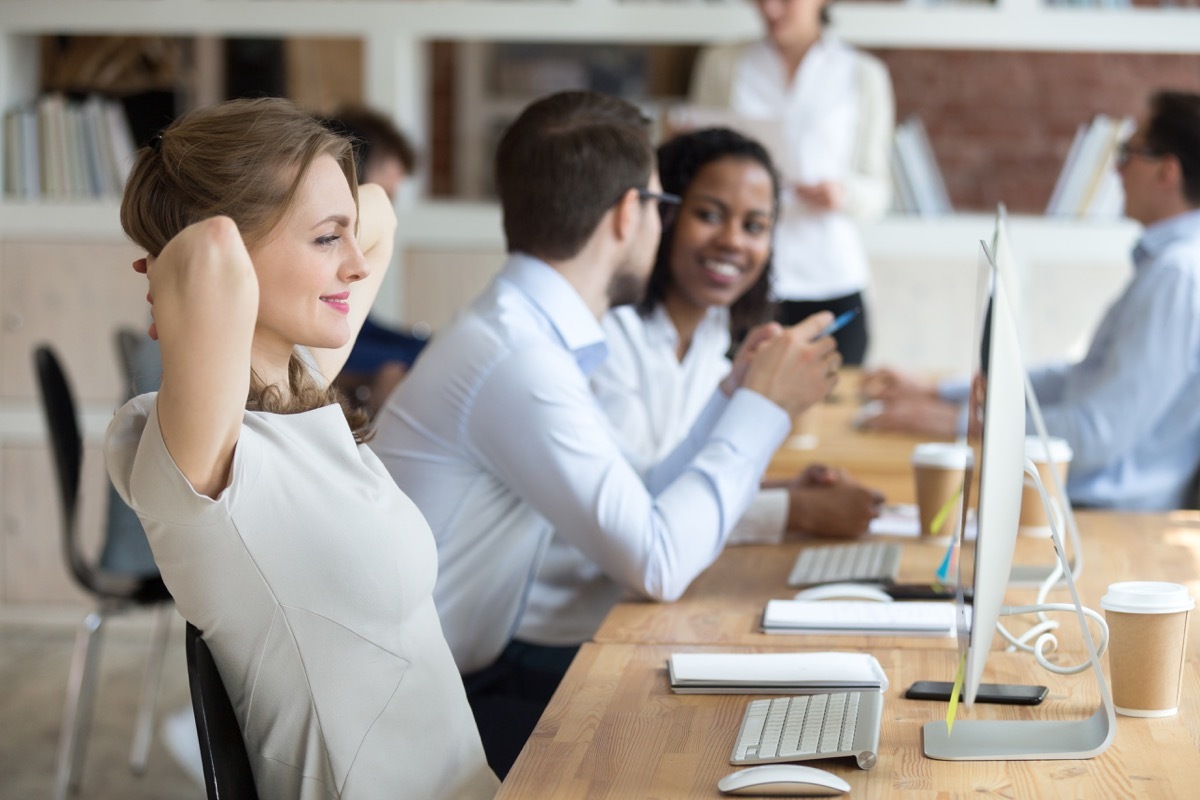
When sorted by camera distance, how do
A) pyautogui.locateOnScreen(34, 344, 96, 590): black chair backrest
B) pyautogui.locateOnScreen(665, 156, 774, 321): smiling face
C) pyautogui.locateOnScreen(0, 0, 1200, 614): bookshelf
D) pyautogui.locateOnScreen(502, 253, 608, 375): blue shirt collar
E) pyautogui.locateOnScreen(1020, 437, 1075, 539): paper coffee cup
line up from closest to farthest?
pyautogui.locateOnScreen(502, 253, 608, 375): blue shirt collar < pyautogui.locateOnScreen(1020, 437, 1075, 539): paper coffee cup < pyautogui.locateOnScreen(665, 156, 774, 321): smiling face < pyautogui.locateOnScreen(34, 344, 96, 590): black chair backrest < pyautogui.locateOnScreen(0, 0, 1200, 614): bookshelf

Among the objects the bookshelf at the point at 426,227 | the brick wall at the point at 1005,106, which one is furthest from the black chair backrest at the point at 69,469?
the brick wall at the point at 1005,106

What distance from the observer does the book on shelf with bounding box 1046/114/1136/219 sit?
3.89 meters

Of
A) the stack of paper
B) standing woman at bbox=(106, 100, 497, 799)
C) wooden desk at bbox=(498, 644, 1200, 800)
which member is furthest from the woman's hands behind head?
the stack of paper

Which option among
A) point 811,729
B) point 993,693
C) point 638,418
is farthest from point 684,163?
point 811,729

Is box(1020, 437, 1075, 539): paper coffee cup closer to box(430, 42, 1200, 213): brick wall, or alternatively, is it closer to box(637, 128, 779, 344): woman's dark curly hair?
box(637, 128, 779, 344): woman's dark curly hair

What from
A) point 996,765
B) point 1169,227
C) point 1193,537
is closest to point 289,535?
point 996,765

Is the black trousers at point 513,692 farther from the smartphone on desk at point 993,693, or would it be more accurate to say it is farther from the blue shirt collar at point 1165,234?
the blue shirt collar at point 1165,234

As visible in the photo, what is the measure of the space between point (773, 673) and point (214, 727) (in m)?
0.52

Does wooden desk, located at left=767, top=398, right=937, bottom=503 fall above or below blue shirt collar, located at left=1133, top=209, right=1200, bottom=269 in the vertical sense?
below

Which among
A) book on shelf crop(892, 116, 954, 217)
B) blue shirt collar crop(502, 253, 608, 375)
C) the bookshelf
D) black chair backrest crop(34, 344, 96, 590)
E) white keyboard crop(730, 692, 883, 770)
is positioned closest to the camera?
white keyboard crop(730, 692, 883, 770)

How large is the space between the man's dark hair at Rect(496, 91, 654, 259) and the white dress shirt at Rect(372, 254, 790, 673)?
0.26 ft

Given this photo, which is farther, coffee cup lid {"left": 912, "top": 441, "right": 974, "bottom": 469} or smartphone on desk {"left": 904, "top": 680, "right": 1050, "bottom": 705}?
coffee cup lid {"left": 912, "top": 441, "right": 974, "bottom": 469}

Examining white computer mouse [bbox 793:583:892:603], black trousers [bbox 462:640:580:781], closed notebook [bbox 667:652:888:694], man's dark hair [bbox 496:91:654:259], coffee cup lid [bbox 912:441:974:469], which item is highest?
man's dark hair [bbox 496:91:654:259]

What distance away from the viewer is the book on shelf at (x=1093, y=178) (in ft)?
12.8
